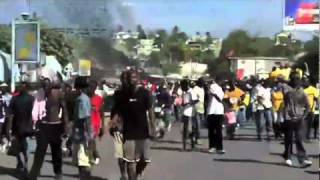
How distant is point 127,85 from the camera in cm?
984

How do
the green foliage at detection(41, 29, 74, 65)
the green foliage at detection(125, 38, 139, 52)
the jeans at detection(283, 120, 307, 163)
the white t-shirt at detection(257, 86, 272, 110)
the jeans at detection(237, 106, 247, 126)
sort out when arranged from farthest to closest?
the green foliage at detection(41, 29, 74, 65) → the green foliage at detection(125, 38, 139, 52) → the jeans at detection(237, 106, 247, 126) → the white t-shirt at detection(257, 86, 272, 110) → the jeans at detection(283, 120, 307, 163)

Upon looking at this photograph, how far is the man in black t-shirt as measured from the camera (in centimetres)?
977

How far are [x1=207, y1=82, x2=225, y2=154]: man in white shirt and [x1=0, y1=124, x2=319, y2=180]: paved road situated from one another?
0.30m

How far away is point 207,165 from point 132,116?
4.25 meters

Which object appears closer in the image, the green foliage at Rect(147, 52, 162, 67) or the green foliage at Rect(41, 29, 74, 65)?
the green foliage at Rect(147, 52, 162, 67)

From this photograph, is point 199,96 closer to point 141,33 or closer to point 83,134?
point 83,134

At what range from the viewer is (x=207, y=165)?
13.7 meters

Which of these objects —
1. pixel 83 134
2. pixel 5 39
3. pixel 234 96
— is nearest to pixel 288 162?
pixel 83 134

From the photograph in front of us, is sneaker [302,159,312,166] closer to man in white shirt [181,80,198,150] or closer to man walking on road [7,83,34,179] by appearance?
man in white shirt [181,80,198,150]

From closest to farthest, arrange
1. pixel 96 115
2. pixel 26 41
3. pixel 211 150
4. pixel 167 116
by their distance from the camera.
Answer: pixel 96 115
pixel 211 150
pixel 26 41
pixel 167 116

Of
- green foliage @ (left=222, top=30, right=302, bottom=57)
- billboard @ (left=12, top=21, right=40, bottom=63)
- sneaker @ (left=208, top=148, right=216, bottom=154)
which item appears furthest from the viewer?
green foliage @ (left=222, top=30, right=302, bottom=57)

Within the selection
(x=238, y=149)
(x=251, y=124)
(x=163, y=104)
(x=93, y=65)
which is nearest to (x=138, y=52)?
(x=93, y=65)

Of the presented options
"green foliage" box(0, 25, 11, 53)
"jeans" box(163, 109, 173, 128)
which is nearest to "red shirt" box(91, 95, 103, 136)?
"jeans" box(163, 109, 173, 128)

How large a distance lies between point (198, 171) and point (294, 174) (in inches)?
63.5
